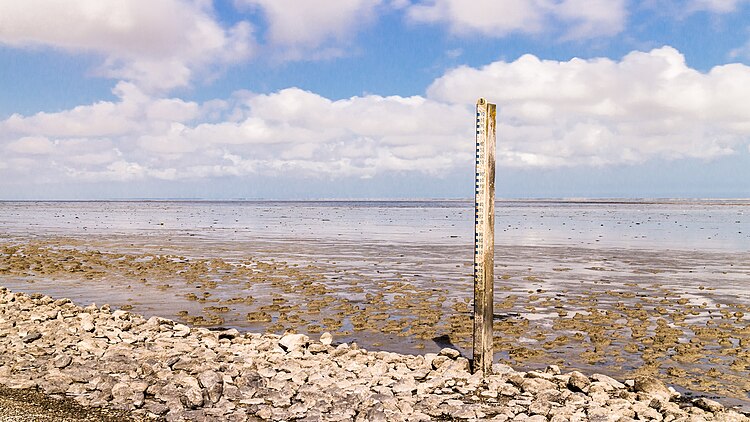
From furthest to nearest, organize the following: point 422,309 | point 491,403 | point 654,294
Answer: point 654,294 → point 422,309 → point 491,403

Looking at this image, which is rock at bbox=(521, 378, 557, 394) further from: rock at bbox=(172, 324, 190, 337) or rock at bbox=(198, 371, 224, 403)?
rock at bbox=(172, 324, 190, 337)

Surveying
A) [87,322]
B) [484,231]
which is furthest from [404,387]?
[87,322]

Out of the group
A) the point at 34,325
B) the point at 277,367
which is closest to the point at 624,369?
the point at 277,367

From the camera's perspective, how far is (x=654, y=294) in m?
17.7

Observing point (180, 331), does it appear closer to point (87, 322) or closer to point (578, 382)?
point (87, 322)

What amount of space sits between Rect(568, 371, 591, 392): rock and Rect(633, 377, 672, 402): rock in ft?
2.17

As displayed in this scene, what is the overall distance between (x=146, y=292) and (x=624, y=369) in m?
13.9

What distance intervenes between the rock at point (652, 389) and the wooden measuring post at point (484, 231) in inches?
84.3

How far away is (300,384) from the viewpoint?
29.5ft

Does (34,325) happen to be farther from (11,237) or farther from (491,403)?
(11,237)

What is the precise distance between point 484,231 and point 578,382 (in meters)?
2.55

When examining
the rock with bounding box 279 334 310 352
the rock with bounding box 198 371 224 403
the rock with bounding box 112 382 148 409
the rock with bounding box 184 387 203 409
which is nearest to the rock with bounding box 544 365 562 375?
the rock with bounding box 279 334 310 352

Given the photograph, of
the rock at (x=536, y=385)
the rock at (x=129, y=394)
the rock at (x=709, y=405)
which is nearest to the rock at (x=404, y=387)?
the rock at (x=536, y=385)

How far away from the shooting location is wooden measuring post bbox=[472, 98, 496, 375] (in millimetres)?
9383
